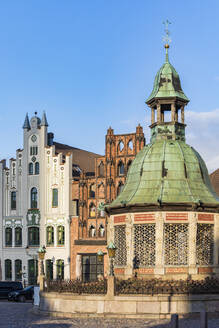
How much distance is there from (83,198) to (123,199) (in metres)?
21.8

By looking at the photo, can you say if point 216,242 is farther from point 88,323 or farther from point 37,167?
point 37,167

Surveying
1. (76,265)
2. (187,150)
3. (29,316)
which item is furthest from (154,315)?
(76,265)

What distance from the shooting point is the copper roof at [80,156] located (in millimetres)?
66012

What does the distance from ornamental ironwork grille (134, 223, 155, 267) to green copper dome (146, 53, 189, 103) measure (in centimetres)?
955

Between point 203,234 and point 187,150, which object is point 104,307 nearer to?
point 203,234

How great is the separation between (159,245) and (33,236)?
29035 millimetres

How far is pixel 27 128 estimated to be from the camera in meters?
63.1

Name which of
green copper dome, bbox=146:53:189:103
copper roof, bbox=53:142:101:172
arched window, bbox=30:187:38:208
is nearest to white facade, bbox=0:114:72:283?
arched window, bbox=30:187:38:208

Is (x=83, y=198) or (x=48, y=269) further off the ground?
(x=83, y=198)

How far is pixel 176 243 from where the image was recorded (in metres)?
36.0

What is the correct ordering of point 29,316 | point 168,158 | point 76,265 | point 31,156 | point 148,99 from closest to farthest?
point 29,316 < point 168,158 < point 148,99 < point 76,265 < point 31,156

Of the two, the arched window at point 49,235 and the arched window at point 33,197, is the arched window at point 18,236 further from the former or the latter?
the arched window at point 49,235

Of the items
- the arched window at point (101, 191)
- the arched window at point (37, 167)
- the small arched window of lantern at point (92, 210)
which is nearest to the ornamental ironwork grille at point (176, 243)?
the arched window at point (101, 191)

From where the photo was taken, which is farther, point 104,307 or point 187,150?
point 187,150
